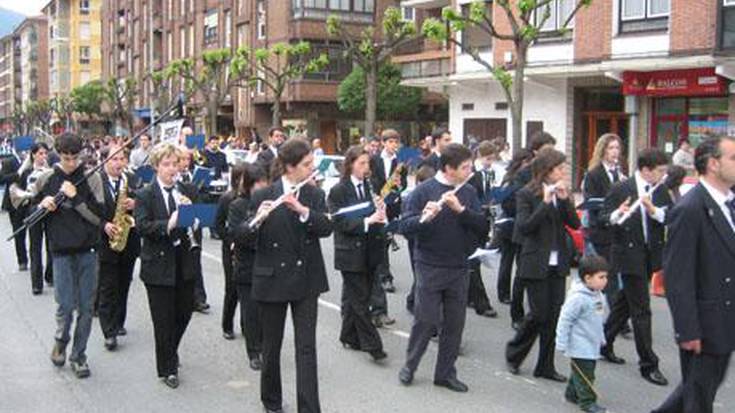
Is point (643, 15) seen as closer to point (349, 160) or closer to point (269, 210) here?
point (349, 160)

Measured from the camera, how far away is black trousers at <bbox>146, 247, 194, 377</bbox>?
700cm

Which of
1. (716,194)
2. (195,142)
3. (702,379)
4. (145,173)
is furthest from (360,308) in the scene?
(195,142)

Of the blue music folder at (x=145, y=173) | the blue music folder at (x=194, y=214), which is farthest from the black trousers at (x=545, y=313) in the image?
the blue music folder at (x=145, y=173)

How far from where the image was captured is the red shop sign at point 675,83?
2234 cm

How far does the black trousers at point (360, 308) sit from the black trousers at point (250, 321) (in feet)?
2.98

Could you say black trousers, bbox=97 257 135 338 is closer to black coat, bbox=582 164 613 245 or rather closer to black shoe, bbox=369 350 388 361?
black shoe, bbox=369 350 388 361

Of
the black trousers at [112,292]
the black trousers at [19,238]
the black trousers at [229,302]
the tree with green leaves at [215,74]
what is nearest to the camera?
the black trousers at [112,292]

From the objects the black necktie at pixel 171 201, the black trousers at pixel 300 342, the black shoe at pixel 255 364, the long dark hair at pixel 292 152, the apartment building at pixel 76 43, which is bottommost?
the black shoe at pixel 255 364

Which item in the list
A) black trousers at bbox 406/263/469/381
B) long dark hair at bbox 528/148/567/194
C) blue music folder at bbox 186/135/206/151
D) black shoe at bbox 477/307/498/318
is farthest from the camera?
blue music folder at bbox 186/135/206/151

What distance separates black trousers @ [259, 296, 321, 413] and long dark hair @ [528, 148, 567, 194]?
228cm

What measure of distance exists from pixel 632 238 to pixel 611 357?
115 cm

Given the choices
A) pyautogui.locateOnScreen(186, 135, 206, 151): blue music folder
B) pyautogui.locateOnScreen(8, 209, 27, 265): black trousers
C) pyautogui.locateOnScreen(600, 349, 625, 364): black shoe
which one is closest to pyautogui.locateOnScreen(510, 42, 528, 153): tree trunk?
pyautogui.locateOnScreen(186, 135, 206, 151): blue music folder

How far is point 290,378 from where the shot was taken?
290 inches

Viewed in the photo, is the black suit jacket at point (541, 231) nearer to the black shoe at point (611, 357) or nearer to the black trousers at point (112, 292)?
the black shoe at point (611, 357)
